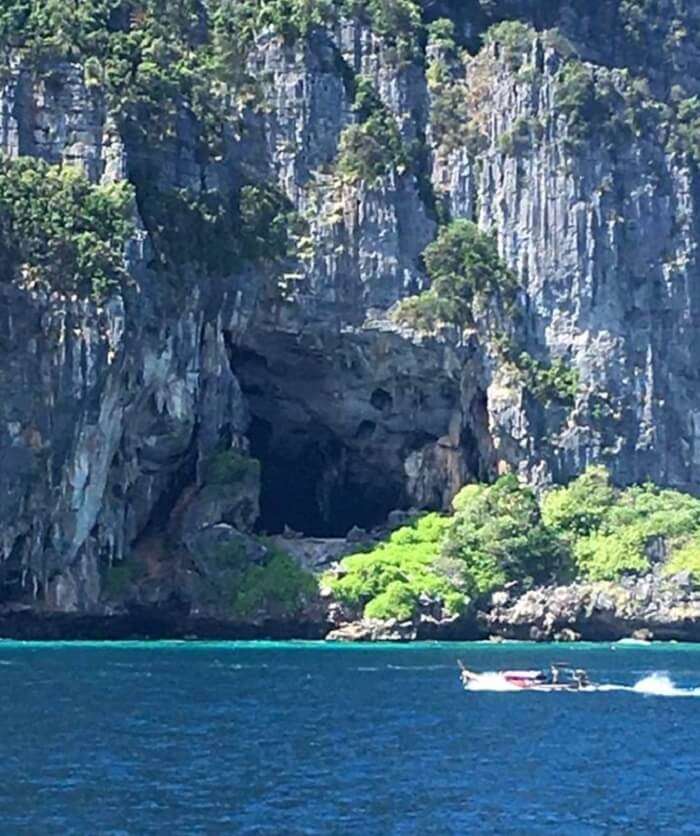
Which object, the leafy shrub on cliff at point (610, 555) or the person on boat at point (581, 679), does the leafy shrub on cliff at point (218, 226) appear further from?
the person on boat at point (581, 679)

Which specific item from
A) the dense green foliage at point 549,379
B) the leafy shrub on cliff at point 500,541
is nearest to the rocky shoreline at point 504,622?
the leafy shrub on cliff at point 500,541

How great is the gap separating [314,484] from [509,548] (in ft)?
49.9

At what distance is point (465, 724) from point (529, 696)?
1145 cm

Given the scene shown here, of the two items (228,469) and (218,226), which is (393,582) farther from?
(218,226)

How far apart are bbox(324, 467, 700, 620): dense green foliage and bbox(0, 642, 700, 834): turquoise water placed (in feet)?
48.9

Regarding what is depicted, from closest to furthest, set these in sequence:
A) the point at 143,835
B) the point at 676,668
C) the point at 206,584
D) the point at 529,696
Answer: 1. the point at 143,835
2. the point at 529,696
3. the point at 676,668
4. the point at 206,584

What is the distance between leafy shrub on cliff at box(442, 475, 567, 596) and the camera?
107 meters

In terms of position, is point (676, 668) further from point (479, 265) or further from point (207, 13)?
point (207, 13)

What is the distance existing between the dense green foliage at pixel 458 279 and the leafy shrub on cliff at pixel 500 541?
10.2 m

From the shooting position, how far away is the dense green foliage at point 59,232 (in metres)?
101

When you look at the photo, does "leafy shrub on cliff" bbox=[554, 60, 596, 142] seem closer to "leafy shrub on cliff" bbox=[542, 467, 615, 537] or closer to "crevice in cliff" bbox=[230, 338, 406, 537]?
"leafy shrub on cliff" bbox=[542, 467, 615, 537]

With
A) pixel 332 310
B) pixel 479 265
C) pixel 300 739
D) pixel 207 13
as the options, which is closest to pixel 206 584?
pixel 332 310

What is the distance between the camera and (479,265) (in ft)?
395

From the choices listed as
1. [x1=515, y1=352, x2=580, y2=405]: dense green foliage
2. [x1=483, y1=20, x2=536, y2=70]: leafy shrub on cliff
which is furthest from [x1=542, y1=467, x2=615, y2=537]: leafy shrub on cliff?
[x1=483, y1=20, x2=536, y2=70]: leafy shrub on cliff
